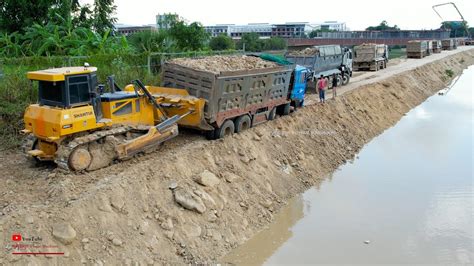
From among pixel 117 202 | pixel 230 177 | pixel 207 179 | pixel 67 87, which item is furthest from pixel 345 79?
pixel 117 202

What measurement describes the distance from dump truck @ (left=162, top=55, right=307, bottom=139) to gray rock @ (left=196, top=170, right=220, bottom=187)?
1738 mm

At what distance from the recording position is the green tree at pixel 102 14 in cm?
2398

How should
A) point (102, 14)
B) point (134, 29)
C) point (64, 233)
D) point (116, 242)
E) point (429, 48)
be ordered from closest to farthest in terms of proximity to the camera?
point (64, 233) < point (116, 242) < point (102, 14) < point (429, 48) < point (134, 29)

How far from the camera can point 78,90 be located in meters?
8.99

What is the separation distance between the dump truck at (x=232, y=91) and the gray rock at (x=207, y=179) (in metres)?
1.74

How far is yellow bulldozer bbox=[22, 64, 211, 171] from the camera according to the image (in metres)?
8.77

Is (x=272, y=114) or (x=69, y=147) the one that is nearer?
(x=69, y=147)

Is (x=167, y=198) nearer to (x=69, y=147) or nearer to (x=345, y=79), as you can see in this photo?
(x=69, y=147)

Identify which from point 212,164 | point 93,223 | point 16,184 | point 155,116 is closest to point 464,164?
point 212,164

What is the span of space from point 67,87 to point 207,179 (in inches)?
151

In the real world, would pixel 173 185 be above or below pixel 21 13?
below

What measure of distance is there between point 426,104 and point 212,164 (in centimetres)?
2059

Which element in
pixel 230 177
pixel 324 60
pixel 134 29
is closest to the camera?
pixel 230 177

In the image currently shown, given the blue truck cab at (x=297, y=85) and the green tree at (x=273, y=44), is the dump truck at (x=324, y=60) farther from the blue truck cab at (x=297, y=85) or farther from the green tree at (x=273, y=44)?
the green tree at (x=273, y=44)
